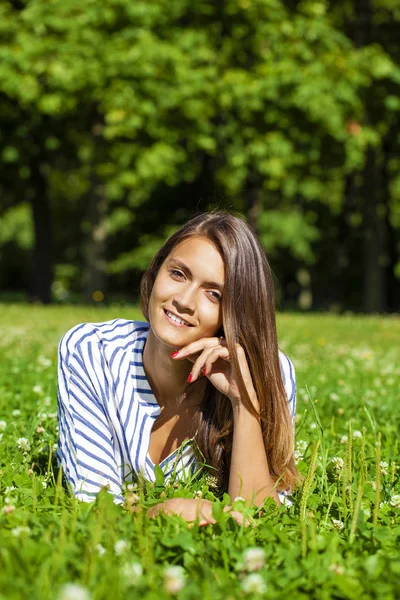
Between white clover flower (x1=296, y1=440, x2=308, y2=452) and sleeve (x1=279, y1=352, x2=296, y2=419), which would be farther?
white clover flower (x1=296, y1=440, x2=308, y2=452)

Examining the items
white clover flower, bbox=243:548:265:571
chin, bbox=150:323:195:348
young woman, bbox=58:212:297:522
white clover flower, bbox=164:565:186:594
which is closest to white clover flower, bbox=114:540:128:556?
white clover flower, bbox=164:565:186:594

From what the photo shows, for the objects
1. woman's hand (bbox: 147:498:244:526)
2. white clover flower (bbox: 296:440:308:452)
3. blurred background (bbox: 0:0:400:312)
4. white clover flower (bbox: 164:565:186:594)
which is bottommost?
white clover flower (bbox: 296:440:308:452)

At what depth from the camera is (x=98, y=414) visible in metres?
3.26

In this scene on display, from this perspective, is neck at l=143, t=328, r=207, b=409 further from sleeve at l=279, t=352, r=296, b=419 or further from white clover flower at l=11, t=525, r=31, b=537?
white clover flower at l=11, t=525, r=31, b=537

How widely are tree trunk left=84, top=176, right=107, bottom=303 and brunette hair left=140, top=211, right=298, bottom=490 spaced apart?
18.3 m

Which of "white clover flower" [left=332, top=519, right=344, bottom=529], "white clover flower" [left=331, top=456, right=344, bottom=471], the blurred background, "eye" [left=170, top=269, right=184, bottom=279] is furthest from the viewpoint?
the blurred background

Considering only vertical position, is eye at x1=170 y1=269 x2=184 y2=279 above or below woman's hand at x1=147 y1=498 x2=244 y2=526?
above

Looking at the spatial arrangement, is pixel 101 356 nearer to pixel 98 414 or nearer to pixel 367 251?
pixel 98 414

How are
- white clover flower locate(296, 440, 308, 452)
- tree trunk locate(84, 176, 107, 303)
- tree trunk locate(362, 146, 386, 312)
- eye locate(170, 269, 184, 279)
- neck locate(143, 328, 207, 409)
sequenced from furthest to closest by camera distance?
tree trunk locate(362, 146, 386, 312) → tree trunk locate(84, 176, 107, 303) → white clover flower locate(296, 440, 308, 452) → neck locate(143, 328, 207, 409) → eye locate(170, 269, 184, 279)

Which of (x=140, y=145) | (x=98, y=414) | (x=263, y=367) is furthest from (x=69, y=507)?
(x=140, y=145)

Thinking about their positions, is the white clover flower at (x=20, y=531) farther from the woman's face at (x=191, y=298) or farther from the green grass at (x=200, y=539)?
the woman's face at (x=191, y=298)

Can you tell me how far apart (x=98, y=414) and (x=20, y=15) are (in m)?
16.4

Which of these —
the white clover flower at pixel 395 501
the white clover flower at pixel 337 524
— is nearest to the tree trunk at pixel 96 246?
the white clover flower at pixel 395 501

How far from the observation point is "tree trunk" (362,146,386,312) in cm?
2264
